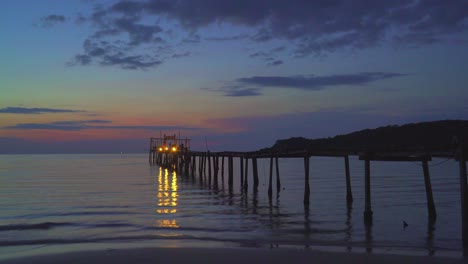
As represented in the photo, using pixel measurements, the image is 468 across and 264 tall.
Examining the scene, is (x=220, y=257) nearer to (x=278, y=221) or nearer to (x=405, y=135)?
(x=278, y=221)

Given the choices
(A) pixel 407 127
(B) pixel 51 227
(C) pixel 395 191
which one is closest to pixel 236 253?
(B) pixel 51 227

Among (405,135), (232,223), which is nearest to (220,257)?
(232,223)

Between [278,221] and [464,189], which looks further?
[278,221]

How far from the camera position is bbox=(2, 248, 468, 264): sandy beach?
9820 millimetres

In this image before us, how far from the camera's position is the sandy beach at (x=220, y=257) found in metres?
9.82

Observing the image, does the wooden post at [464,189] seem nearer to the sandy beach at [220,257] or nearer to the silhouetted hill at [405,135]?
the sandy beach at [220,257]

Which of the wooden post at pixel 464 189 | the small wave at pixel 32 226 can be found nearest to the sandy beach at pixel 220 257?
the wooden post at pixel 464 189

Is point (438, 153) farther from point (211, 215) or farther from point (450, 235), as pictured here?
point (211, 215)

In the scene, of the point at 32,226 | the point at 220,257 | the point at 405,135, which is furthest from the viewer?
the point at 405,135

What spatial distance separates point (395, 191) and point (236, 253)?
65.7 ft

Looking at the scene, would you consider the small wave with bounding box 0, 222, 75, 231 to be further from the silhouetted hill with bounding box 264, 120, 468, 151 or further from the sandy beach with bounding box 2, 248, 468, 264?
the silhouetted hill with bounding box 264, 120, 468, 151

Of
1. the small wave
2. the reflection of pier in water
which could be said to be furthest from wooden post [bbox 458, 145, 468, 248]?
the small wave

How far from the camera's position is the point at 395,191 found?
28.2 metres

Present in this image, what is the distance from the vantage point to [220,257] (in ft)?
33.4
